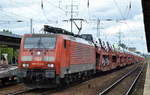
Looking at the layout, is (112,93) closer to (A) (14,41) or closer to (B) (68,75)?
(B) (68,75)

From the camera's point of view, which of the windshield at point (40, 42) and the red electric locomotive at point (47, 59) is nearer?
the red electric locomotive at point (47, 59)

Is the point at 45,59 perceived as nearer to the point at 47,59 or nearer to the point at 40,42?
the point at 47,59

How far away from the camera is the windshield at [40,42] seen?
51.7ft

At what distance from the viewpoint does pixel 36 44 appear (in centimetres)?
1598

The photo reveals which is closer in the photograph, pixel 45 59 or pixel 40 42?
pixel 45 59

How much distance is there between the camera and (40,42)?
1596 centimetres

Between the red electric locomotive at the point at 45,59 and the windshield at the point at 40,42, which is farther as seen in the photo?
the windshield at the point at 40,42

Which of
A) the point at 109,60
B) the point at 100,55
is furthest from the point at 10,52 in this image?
the point at 100,55

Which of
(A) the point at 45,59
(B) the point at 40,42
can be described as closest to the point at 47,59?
(A) the point at 45,59

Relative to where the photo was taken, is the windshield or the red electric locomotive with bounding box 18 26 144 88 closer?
the red electric locomotive with bounding box 18 26 144 88

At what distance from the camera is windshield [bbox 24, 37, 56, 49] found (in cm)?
1575

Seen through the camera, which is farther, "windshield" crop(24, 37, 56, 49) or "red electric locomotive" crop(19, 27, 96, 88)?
"windshield" crop(24, 37, 56, 49)

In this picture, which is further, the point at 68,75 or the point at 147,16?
the point at 147,16

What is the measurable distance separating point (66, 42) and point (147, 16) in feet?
39.5
